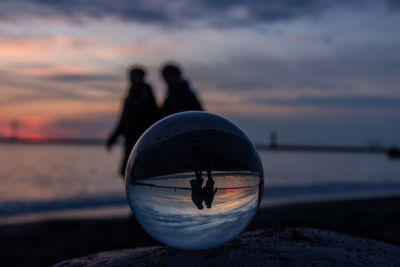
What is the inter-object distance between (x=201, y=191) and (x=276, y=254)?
31.7 inches

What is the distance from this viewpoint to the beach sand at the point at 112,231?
257 inches

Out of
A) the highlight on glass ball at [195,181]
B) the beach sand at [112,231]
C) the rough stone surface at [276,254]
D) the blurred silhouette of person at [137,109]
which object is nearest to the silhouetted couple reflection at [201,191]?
the highlight on glass ball at [195,181]

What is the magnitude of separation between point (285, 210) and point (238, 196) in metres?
9.32

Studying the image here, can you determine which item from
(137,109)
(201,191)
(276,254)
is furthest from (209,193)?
(137,109)

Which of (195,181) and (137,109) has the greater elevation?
(137,109)

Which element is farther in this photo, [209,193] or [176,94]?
[176,94]

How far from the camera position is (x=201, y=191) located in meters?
2.48

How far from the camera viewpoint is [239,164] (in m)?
2.63

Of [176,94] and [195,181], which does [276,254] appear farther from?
[176,94]

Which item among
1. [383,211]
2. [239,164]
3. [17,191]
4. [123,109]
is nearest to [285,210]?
[383,211]

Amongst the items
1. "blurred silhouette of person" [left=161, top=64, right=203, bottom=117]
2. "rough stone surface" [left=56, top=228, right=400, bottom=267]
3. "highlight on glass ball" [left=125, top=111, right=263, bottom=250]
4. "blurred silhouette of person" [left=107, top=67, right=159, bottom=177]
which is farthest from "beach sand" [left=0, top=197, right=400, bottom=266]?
"highlight on glass ball" [left=125, top=111, right=263, bottom=250]

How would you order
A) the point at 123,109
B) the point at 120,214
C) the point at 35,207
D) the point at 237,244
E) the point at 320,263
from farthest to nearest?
1. the point at 35,207
2. the point at 120,214
3. the point at 123,109
4. the point at 237,244
5. the point at 320,263

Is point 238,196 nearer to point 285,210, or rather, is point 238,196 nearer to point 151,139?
point 151,139

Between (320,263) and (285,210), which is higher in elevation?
(320,263)
